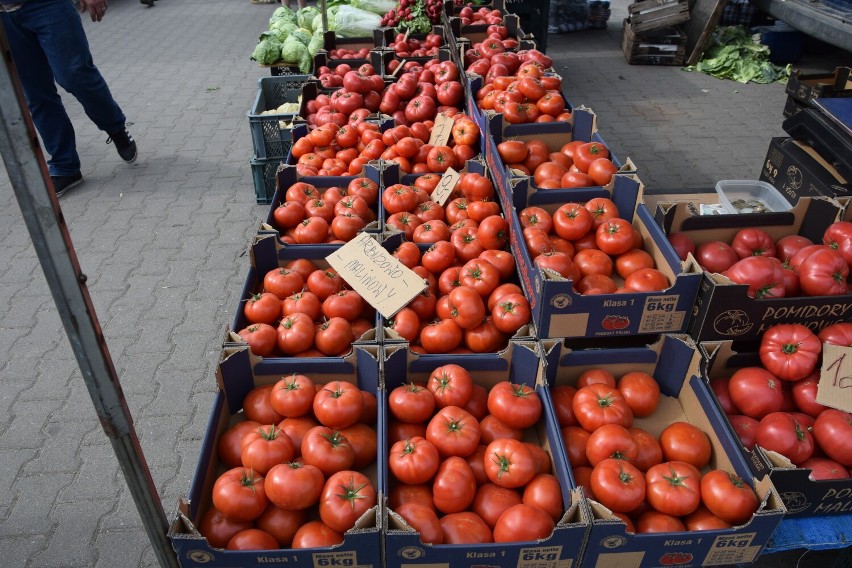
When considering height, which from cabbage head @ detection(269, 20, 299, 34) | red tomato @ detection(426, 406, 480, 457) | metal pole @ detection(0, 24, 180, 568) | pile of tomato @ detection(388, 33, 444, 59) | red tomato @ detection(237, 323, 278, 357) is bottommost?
red tomato @ detection(426, 406, 480, 457)

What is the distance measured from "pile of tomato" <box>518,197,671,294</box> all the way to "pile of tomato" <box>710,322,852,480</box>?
0.46m

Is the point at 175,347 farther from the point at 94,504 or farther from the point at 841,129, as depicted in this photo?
the point at 841,129

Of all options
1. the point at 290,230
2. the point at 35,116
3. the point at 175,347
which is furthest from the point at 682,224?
the point at 35,116

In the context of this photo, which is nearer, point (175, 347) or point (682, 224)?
point (682, 224)

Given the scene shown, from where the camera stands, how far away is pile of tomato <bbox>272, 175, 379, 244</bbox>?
3.12m

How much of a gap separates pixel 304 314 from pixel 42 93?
4276 mm

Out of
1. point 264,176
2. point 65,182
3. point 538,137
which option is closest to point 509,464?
point 538,137

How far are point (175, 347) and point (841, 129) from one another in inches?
178

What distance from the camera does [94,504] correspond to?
9.95ft

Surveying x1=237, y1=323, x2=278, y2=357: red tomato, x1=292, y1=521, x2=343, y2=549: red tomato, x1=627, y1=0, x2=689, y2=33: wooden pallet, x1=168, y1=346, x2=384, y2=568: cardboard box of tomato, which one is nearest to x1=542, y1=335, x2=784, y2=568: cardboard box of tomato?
x1=168, y1=346, x2=384, y2=568: cardboard box of tomato

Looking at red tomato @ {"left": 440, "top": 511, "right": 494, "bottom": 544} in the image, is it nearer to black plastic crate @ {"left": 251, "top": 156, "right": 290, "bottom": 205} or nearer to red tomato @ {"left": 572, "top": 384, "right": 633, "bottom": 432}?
red tomato @ {"left": 572, "top": 384, "right": 633, "bottom": 432}

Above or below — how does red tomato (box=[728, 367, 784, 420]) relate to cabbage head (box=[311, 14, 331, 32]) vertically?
below

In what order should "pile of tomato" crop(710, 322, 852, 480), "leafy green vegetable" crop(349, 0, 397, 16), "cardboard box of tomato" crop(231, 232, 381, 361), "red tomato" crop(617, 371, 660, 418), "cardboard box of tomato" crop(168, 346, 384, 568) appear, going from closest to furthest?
"cardboard box of tomato" crop(168, 346, 384, 568) < "pile of tomato" crop(710, 322, 852, 480) < "red tomato" crop(617, 371, 660, 418) < "cardboard box of tomato" crop(231, 232, 381, 361) < "leafy green vegetable" crop(349, 0, 397, 16)

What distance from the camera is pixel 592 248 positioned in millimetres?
2848
